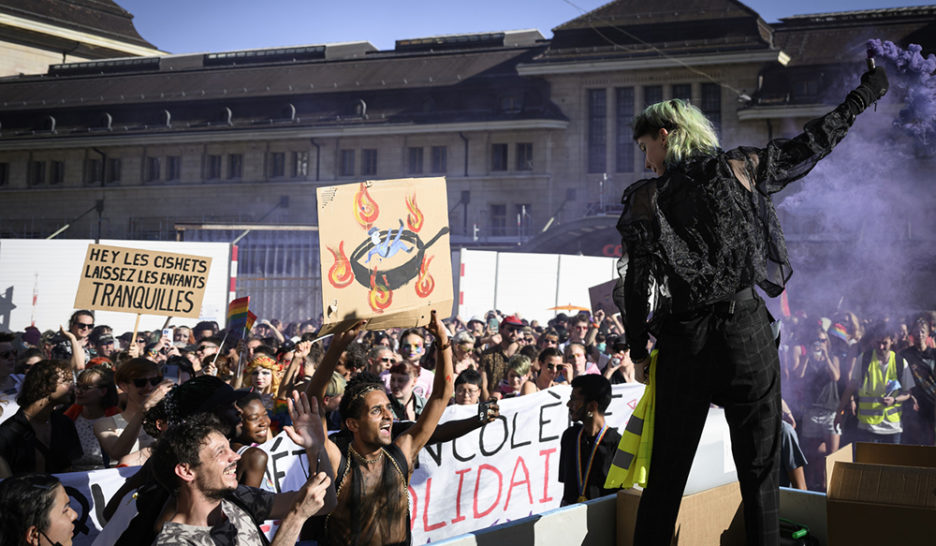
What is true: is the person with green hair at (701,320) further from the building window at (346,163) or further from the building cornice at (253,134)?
the building window at (346,163)

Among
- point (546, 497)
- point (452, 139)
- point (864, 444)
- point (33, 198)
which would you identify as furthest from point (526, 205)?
A: point (864, 444)

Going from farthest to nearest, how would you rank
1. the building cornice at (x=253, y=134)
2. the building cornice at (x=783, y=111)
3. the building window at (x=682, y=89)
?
the building cornice at (x=253, y=134) → the building window at (x=682, y=89) → the building cornice at (x=783, y=111)

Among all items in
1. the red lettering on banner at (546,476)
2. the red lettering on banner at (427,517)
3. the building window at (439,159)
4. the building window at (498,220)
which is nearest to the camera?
the red lettering on banner at (427,517)

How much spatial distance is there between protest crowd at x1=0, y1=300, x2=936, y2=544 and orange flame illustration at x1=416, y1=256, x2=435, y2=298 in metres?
0.18

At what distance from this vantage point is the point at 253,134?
50.7 metres

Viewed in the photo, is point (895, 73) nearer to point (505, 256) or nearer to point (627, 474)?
point (627, 474)

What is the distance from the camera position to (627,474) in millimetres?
2955

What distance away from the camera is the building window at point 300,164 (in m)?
50.8

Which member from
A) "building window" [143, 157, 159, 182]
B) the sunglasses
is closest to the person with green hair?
the sunglasses

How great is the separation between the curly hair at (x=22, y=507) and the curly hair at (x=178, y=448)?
0.53 meters

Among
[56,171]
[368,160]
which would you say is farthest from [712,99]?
[56,171]

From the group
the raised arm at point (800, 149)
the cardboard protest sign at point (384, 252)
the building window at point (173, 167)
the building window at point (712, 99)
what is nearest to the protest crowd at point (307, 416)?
the cardboard protest sign at point (384, 252)

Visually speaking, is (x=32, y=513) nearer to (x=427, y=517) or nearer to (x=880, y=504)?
(x=880, y=504)

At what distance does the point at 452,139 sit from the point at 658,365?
46.0 metres
